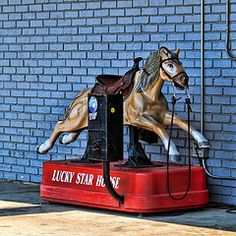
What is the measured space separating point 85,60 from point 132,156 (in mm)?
2301

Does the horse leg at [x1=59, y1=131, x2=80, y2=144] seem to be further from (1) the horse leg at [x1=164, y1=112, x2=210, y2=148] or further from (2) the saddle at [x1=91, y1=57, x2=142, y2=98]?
(1) the horse leg at [x1=164, y1=112, x2=210, y2=148]

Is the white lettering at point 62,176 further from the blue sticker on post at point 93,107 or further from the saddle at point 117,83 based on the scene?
the blue sticker on post at point 93,107

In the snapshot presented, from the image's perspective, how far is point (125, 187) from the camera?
10703 millimetres

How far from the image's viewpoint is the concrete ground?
977 cm

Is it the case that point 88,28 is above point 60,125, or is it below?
above

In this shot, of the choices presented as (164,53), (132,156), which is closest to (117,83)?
(164,53)

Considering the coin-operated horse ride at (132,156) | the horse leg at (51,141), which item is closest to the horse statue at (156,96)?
the coin-operated horse ride at (132,156)

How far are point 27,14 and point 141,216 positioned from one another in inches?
173

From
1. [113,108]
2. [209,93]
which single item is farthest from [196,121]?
[113,108]

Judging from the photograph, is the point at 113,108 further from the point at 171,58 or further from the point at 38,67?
the point at 38,67

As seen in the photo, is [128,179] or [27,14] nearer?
[128,179]

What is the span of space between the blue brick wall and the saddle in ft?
2.54

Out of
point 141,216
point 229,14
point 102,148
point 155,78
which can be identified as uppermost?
point 229,14

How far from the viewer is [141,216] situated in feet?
35.1
